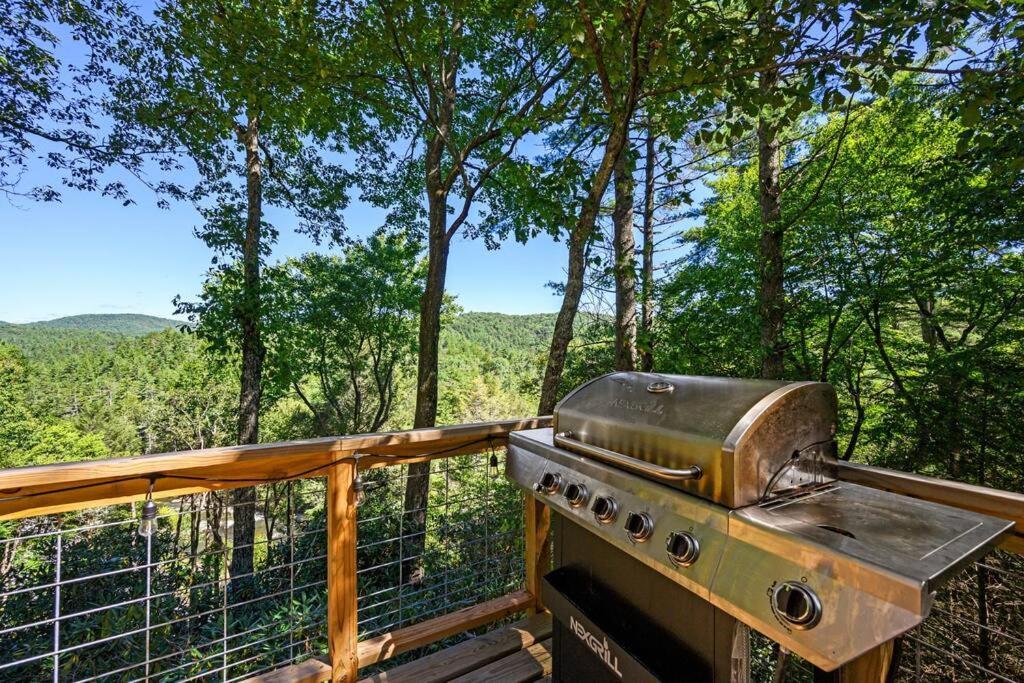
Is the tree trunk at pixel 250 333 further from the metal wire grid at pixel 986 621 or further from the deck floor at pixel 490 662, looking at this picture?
the metal wire grid at pixel 986 621

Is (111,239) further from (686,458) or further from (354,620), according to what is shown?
(686,458)

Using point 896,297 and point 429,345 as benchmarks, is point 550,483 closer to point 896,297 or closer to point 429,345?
point 429,345

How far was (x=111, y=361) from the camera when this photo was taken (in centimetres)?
2294

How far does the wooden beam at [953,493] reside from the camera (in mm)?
938

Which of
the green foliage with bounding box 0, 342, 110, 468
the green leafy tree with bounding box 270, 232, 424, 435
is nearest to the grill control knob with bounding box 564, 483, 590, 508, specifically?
the green leafy tree with bounding box 270, 232, 424, 435

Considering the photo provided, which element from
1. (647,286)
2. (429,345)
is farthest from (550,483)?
(647,286)

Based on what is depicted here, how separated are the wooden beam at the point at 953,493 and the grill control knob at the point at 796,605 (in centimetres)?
57

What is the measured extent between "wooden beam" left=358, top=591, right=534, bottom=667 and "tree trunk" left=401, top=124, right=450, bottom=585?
3204 millimetres

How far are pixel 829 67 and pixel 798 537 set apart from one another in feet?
8.12

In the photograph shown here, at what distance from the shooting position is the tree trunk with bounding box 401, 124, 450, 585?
525cm

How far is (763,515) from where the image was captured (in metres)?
0.86

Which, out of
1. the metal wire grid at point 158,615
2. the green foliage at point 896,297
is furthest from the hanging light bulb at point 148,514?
the green foliage at point 896,297

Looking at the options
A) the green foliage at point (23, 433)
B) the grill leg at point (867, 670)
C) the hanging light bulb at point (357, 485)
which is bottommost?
the green foliage at point (23, 433)

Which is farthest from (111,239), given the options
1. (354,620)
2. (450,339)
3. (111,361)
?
(354,620)
